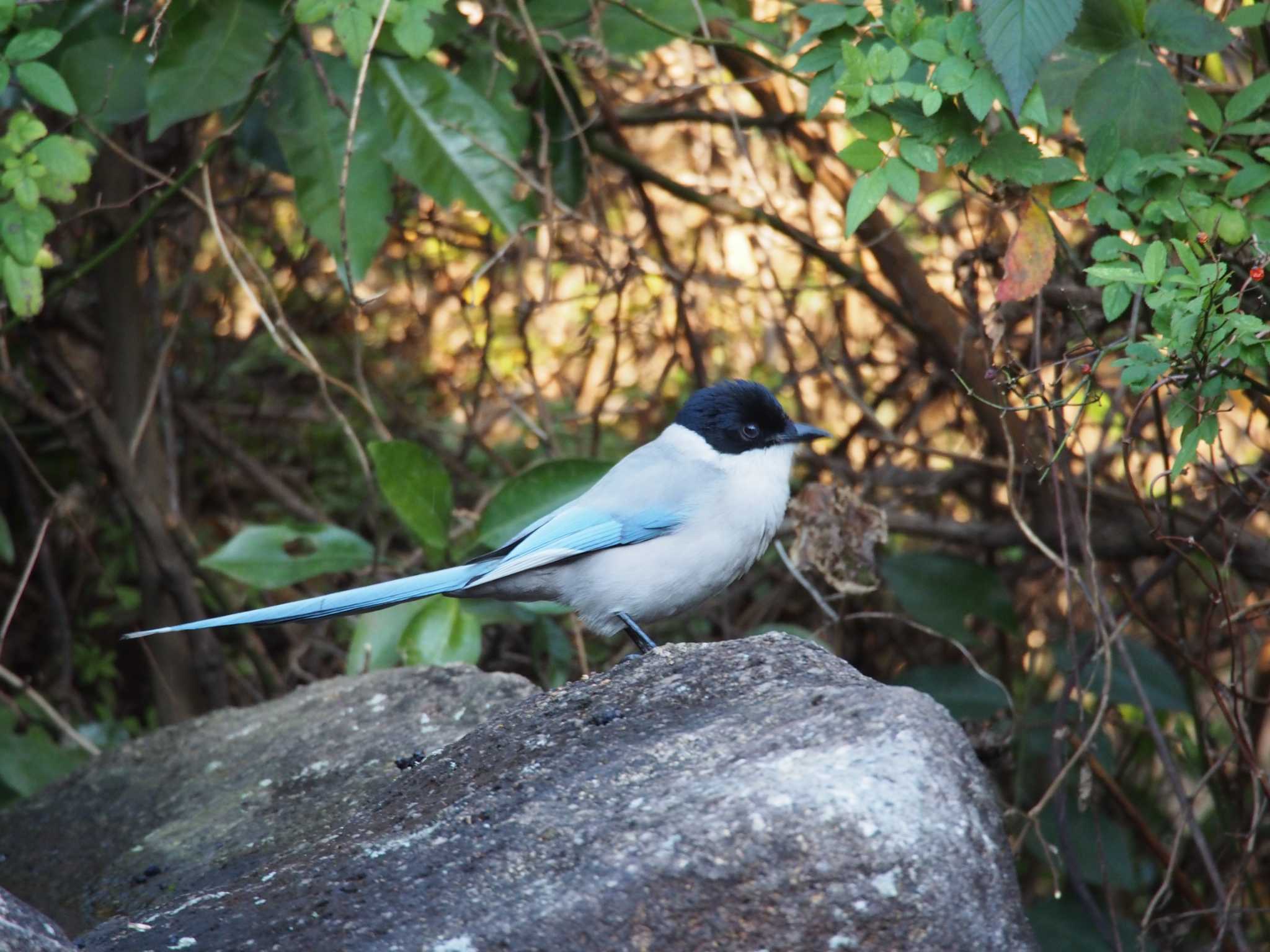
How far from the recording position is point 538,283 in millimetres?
6246

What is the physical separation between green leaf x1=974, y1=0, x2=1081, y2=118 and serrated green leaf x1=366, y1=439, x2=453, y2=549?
6.24ft

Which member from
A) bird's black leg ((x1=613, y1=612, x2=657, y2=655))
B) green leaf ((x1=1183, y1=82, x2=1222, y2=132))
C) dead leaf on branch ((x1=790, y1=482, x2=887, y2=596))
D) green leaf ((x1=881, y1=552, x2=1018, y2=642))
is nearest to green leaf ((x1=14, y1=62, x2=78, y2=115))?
bird's black leg ((x1=613, y1=612, x2=657, y2=655))

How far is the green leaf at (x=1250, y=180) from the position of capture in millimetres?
2887

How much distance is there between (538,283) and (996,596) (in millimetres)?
2671

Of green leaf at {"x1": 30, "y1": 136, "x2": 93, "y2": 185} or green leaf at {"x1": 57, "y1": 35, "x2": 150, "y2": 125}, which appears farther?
green leaf at {"x1": 57, "y1": 35, "x2": 150, "y2": 125}

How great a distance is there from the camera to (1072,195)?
299 centimetres

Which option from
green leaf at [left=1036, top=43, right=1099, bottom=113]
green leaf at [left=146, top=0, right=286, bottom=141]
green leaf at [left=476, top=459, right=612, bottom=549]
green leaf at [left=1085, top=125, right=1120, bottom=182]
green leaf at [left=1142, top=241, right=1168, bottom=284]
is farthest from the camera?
green leaf at [left=476, top=459, right=612, bottom=549]

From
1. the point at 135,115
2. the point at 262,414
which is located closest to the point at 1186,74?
the point at 135,115

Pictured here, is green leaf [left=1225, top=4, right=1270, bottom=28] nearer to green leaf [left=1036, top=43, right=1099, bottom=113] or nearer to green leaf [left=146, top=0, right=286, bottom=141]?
green leaf [left=1036, top=43, right=1099, bottom=113]

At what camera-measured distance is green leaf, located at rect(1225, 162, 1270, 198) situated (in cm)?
289

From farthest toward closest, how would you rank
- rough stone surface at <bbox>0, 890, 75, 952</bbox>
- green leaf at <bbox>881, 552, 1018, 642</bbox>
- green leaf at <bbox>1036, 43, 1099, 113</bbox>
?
green leaf at <bbox>881, 552, 1018, 642</bbox> → green leaf at <bbox>1036, 43, 1099, 113</bbox> → rough stone surface at <bbox>0, 890, 75, 952</bbox>

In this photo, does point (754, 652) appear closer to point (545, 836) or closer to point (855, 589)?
point (545, 836)

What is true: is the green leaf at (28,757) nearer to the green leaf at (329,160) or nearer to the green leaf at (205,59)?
the green leaf at (329,160)

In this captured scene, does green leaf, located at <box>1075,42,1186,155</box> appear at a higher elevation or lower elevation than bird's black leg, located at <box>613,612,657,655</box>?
higher
